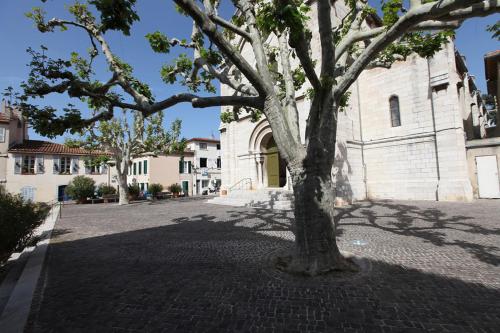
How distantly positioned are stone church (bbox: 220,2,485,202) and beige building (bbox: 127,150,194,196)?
1789 centimetres

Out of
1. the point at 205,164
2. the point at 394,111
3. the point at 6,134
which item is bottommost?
the point at 205,164

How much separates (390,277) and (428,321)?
4.34 ft

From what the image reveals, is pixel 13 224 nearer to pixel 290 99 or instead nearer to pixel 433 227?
pixel 290 99

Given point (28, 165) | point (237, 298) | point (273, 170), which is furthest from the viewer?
point (28, 165)

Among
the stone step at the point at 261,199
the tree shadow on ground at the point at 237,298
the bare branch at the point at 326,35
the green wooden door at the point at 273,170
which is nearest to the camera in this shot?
the tree shadow on ground at the point at 237,298

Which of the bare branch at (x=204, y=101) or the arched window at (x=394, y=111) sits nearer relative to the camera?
the bare branch at (x=204, y=101)

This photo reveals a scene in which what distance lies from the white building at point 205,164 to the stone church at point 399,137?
59.8ft

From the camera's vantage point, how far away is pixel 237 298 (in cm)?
374

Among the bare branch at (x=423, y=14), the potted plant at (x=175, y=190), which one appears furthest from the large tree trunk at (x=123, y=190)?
the bare branch at (x=423, y=14)

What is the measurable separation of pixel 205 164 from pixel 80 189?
57.3 ft

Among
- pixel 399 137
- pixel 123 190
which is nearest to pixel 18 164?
pixel 123 190

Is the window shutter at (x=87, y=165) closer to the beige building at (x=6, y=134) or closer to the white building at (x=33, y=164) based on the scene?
the white building at (x=33, y=164)

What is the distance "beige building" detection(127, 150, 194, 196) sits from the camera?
33.5 metres

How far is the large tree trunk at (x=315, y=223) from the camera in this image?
182 inches
